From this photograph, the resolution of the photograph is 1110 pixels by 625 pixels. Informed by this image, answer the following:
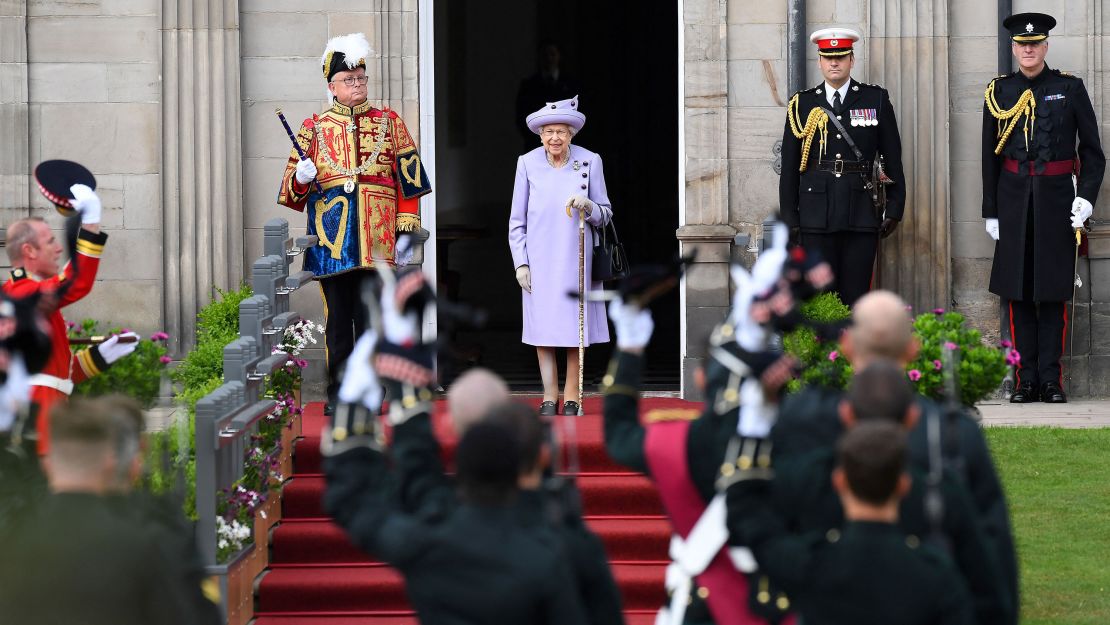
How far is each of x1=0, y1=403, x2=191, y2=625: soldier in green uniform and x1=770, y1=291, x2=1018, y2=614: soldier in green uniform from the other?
157cm

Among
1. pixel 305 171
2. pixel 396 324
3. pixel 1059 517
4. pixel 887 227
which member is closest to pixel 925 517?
pixel 396 324

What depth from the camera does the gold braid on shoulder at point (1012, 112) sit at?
1160 cm

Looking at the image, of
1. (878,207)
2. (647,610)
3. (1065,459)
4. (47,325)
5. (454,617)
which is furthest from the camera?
(878,207)

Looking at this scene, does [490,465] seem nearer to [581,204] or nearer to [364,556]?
[364,556]

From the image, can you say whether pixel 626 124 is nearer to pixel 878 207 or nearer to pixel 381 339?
pixel 878 207

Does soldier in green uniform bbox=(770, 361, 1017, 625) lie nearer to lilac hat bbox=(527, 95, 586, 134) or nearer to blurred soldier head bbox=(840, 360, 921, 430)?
blurred soldier head bbox=(840, 360, 921, 430)

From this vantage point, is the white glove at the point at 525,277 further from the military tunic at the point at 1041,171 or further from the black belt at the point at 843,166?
the military tunic at the point at 1041,171

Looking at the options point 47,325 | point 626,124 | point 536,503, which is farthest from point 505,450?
point 626,124

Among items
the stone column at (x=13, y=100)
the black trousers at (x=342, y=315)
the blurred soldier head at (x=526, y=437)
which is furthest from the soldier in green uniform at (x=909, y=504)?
the stone column at (x=13, y=100)

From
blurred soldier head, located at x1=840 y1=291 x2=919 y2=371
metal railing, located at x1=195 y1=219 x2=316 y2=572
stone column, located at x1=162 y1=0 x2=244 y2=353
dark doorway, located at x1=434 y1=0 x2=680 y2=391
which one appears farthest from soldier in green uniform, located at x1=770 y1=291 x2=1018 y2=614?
dark doorway, located at x1=434 y1=0 x2=680 y2=391

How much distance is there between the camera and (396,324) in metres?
4.67

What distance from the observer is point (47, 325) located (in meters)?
6.63

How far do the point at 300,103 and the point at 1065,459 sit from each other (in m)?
5.18

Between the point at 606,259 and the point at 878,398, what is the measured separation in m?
5.72
